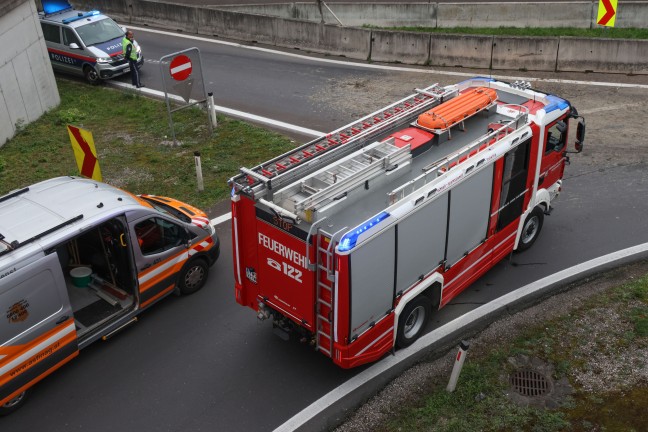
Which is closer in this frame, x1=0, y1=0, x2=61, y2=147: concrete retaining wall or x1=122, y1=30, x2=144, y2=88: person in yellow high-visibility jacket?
x1=0, y1=0, x2=61, y2=147: concrete retaining wall

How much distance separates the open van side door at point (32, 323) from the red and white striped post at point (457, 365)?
5138mm

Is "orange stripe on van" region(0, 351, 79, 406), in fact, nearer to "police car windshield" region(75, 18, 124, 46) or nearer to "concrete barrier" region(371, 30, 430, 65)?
"police car windshield" region(75, 18, 124, 46)

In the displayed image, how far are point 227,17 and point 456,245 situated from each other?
16.7m

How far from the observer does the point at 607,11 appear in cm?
1862

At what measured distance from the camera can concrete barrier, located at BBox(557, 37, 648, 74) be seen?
18.3 metres

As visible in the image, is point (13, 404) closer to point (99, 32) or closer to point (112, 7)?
point (99, 32)

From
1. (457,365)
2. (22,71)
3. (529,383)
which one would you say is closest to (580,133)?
(529,383)

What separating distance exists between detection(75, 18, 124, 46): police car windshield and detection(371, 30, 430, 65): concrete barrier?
8.18 m

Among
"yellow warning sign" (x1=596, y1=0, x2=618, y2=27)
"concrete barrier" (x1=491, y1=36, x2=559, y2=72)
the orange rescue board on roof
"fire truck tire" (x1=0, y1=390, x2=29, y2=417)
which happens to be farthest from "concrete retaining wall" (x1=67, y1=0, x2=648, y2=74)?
"fire truck tire" (x1=0, y1=390, x2=29, y2=417)

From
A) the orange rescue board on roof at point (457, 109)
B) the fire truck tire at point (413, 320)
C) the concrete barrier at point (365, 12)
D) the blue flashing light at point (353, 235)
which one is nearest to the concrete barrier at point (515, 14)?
the concrete barrier at point (365, 12)

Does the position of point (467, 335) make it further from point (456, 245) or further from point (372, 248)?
point (372, 248)

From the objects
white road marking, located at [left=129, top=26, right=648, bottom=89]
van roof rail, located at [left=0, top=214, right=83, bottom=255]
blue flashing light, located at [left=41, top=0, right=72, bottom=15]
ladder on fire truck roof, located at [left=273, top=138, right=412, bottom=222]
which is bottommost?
white road marking, located at [left=129, top=26, right=648, bottom=89]

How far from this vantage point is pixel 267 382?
29.0ft

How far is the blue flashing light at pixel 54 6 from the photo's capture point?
67.9 ft
